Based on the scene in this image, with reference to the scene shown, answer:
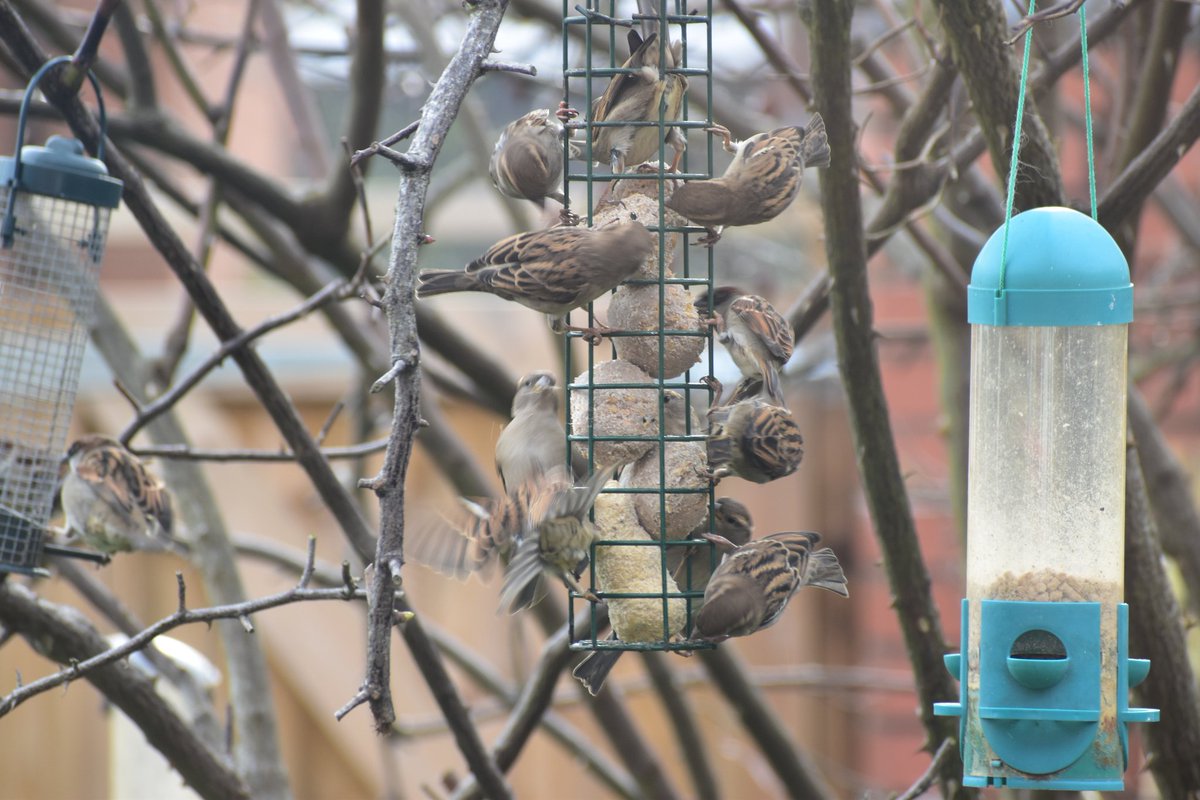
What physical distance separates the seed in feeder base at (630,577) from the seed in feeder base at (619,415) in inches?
3.1

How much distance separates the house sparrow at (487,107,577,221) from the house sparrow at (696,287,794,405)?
40cm

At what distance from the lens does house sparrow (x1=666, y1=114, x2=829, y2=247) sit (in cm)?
265

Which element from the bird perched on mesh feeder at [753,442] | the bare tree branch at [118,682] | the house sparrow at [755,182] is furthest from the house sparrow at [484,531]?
the bare tree branch at [118,682]

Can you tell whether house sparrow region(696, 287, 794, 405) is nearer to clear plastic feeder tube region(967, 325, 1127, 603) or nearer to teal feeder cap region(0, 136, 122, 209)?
clear plastic feeder tube region(967, 325, 1127, 603)

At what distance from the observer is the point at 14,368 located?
365 cm

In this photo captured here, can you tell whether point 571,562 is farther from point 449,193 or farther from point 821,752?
point 821,752

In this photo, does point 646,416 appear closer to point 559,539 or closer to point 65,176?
point 559,539

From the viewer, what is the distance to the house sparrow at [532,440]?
285cm

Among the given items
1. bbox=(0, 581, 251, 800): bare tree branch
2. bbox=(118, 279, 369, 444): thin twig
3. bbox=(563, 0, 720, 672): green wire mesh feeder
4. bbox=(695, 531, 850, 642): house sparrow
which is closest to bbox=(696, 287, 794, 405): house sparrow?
bbox=(563, 0, 720, 672): green wire mesh feeder

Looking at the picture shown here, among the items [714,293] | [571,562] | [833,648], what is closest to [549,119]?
[714,293]

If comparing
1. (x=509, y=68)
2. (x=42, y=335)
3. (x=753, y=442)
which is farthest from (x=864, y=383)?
(x=42, y=335)

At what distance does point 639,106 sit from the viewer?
271 cm

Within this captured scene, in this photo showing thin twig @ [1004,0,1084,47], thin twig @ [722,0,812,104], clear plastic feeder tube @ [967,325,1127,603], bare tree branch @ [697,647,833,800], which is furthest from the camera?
bare tree branch @ [697,647,833,800]

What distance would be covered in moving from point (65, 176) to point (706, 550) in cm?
159
